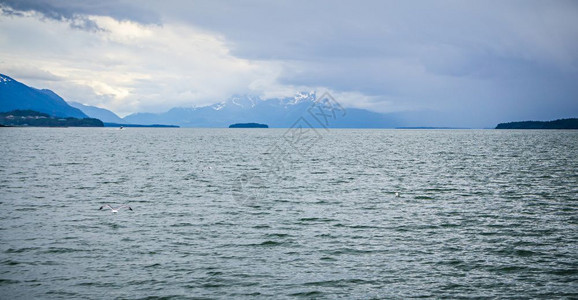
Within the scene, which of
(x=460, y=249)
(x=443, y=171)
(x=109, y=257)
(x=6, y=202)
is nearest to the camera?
(x=109, y=257)

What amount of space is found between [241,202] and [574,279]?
92.1 feet

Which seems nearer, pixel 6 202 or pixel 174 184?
pixel 6 202

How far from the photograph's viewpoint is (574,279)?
21.3 meters

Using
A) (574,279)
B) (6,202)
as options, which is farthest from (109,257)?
(574,279)

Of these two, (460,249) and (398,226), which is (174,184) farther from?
(460,249)

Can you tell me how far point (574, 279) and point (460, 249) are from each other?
626 cm

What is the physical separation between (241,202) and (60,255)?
766 inches

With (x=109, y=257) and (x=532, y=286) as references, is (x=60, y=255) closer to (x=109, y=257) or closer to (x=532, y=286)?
(x=109, y=257)

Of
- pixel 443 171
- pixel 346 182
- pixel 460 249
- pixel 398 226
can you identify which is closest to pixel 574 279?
pixel 460 249

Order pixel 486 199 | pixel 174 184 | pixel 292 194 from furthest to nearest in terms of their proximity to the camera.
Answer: pixel 174 184
pixel 292 194
pixel 486 199

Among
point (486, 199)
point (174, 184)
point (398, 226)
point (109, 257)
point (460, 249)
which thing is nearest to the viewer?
point (109, 257)

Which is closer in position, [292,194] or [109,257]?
[109,257]

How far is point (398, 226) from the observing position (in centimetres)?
3219

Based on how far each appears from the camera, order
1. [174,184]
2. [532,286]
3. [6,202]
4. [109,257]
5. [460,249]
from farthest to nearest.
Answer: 1. [174,184]
2. [6,202]
3. [460,249]
4. [109,257]
5. [532,286]
